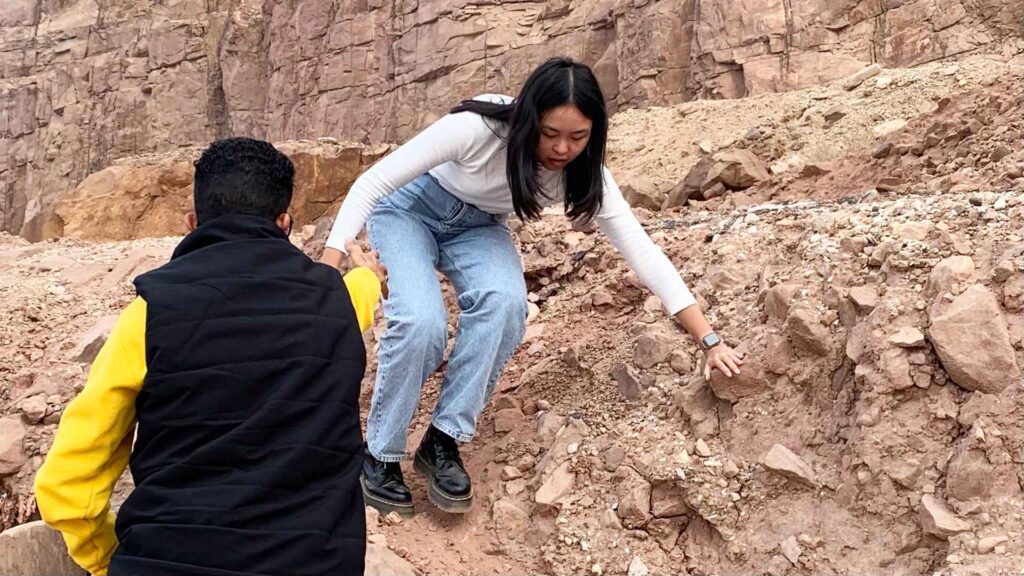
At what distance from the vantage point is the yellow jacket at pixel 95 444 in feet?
5.88

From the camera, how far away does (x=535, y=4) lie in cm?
1923

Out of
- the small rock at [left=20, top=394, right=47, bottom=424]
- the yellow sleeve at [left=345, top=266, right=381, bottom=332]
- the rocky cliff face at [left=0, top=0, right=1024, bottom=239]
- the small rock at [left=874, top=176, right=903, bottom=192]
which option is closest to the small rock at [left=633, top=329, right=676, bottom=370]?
the yellow sleeve at [left=345, top=266, right=381, bottom=332]

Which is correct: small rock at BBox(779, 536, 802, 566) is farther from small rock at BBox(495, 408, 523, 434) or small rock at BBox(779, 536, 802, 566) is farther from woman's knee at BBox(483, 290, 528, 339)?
small rock at BBox(495, 408, 523, 434)

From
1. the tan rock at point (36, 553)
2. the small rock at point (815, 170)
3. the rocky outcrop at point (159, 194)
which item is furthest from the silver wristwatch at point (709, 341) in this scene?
the rocky outcrop at point (159, 194)

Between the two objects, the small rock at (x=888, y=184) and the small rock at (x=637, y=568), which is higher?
the small rock at (x=888, y=184)

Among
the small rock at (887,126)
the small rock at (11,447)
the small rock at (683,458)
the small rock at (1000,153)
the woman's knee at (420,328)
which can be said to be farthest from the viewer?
the small rock at (887,126)

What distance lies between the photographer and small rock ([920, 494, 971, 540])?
2363mm

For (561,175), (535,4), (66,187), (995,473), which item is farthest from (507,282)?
(66,187)

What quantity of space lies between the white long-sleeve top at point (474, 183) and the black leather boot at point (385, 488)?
2.55 feet

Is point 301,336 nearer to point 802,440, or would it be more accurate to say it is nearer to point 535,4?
point 802,440

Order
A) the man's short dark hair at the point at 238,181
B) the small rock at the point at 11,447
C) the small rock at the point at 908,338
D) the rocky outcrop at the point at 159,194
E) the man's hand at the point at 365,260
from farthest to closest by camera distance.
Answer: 1. the rocky outcrop at the point at 159,194
2. the small rock at the point at 11,447
3. the small rock at the point at 908,338
4. the man's hand at the point at 365,260
5. the man's short dark hair at the point at 238,181

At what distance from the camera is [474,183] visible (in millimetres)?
2990

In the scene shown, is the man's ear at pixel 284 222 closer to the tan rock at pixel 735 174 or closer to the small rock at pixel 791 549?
the small rock at pixel 791 549

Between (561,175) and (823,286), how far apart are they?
101cm
